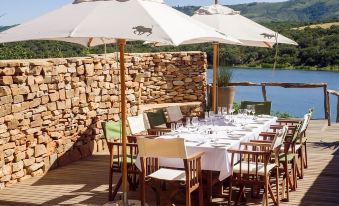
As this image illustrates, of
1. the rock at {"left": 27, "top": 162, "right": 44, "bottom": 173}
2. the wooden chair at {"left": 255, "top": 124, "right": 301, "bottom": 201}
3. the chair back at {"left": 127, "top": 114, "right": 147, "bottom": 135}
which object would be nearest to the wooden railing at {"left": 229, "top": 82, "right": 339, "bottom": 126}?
the wooden chair at {"left": 255, "top": 124, "right": 301, "bottom": 201}

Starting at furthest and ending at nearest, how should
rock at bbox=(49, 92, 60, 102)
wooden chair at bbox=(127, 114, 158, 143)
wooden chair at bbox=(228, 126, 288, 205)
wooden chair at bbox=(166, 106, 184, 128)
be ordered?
wooden chair at bbox=(166, 106, 184, 128), rock at bbox=(49, 92, 60, 102), wooden chair at bbox=(127, 114, 158, 143), wooden chair at bbox=(228, 126, 288, 205)

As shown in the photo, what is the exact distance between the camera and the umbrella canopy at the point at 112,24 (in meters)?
4.59

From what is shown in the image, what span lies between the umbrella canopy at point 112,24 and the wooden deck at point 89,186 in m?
2.37

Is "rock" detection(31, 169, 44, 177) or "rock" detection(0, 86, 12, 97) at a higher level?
"rock" detection(0, 86, 12, 97)

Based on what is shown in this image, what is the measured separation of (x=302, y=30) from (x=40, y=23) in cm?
2191

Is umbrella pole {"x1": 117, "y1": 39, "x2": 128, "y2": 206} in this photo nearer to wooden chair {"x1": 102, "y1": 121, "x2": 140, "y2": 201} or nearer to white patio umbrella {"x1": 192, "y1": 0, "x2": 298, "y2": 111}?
wooden chair {"x1": 102, "y1": 121, "x2": 140, "y2": 201}

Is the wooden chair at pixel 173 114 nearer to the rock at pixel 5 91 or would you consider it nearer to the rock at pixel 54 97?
the rock at pixel 54 97

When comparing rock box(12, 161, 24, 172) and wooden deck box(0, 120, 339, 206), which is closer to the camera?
wooden deck box(0, 120, 339, 206)

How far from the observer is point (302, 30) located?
25.4 metres

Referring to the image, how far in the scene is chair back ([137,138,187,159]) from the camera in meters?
5.24

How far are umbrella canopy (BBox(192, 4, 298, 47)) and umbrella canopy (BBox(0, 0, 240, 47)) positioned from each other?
265cm

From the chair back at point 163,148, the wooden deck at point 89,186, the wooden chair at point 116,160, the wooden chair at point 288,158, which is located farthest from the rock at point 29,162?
the wooden chair at point 288,158

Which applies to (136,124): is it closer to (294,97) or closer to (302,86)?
(302,86)

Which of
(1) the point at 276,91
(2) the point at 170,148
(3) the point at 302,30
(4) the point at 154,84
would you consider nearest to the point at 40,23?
(2) the point at 170,148
